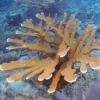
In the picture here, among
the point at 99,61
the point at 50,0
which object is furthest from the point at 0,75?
the point at 50,0

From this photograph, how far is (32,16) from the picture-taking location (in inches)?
211

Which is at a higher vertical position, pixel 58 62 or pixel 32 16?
pixel 58 62

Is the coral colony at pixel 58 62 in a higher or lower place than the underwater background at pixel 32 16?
higher

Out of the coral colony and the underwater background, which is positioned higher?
the coral colony

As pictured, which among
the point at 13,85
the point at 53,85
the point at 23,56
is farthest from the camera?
the point at 23,56

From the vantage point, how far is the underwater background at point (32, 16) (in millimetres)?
2605

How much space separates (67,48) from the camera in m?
2.64

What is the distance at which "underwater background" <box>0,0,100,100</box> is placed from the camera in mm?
2605

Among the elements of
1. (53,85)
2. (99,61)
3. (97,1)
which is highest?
(99,61)

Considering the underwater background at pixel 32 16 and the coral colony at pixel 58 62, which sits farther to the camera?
the underwater background at pixel 32 16

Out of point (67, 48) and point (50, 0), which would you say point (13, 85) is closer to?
point (67, 48)

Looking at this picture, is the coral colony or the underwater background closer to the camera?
the coral colony

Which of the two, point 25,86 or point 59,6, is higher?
point 25,86

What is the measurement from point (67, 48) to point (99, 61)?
1.25 feet
